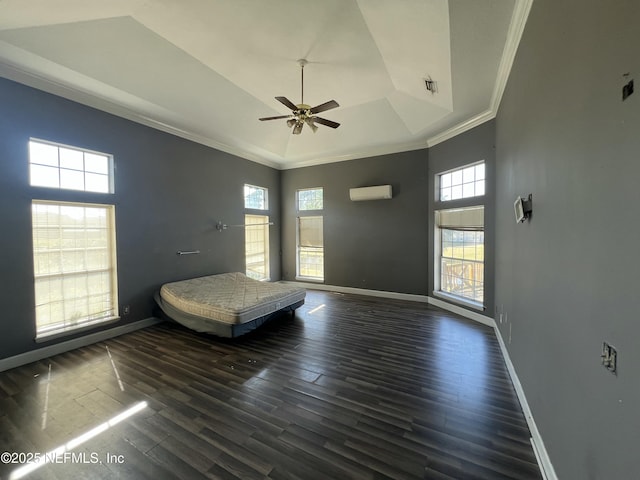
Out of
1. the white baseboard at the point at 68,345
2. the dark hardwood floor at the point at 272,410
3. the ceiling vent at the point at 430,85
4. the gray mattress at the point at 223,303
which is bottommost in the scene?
the dark hardwood floor at the point at 272,410

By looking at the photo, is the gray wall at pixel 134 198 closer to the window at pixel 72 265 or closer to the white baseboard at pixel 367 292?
the window at pixel 72 265

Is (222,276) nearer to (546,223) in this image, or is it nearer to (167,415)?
(167,415)

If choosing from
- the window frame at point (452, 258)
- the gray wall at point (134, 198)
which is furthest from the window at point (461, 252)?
the gray wall at point (134, 198)

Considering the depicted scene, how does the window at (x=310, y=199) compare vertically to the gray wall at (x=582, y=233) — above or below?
above

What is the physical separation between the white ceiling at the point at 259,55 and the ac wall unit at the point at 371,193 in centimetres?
147

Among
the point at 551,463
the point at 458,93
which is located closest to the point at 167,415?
the point at 551,463

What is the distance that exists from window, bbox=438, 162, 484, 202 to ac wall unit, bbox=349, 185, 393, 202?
1.09 metres

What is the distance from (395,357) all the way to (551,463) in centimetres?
162

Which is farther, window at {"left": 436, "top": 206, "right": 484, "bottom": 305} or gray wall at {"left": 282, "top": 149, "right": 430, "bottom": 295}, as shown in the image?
gray wall at {"left": 282, "top": 149, "right": 430, "bottom": 295}

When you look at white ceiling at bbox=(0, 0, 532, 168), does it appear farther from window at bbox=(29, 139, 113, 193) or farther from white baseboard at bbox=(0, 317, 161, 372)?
white baseboard at bbox=(0, 317, 161, 372)

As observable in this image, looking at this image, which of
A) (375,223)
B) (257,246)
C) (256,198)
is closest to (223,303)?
(257,246)

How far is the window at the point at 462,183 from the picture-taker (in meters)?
4.26

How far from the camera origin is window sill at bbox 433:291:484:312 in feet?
13.8

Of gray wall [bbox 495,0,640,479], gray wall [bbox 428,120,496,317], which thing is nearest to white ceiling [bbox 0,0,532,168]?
gray wall [bbox 428,120,496,317]
